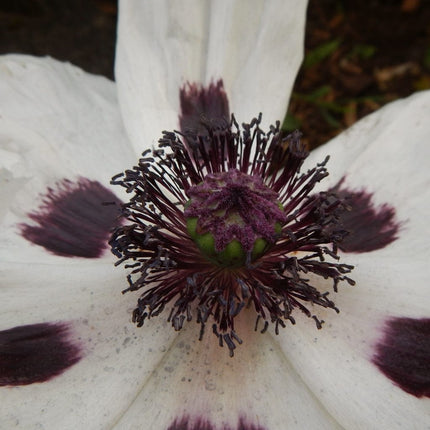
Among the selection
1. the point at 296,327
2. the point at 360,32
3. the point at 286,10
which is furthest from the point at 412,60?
the point at 296,327

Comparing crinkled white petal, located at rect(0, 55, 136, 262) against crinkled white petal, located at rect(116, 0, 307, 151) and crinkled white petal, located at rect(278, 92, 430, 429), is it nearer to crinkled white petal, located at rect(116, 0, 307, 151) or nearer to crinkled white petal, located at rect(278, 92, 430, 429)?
crinkled white petal, located at rect(116, 0, 307, 151)

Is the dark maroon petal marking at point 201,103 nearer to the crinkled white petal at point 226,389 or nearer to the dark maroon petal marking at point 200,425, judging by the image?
the crinkled white petal at point 226,389

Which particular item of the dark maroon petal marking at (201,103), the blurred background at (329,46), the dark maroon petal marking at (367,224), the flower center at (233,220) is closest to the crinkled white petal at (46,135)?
the dark maroon petal marking at (201,103)

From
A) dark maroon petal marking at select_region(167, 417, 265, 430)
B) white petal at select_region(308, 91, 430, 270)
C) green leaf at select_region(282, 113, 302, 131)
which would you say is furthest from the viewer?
green leaf at select_region(282, 113, 302, 131)

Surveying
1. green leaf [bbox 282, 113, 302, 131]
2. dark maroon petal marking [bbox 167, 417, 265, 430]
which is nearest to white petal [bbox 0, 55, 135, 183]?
dark maroon petal marking [bbox 167, 417, 265, 430]

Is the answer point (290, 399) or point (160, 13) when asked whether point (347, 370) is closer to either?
point (290, 399)

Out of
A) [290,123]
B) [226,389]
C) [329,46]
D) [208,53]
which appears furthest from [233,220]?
[329,46]

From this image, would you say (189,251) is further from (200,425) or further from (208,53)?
(208,53)
